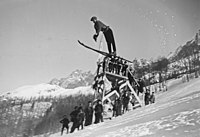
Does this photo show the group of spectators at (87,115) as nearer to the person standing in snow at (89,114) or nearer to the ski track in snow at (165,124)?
the person standing in snow at (89,114)

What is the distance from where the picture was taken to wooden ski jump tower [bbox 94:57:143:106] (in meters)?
5.87

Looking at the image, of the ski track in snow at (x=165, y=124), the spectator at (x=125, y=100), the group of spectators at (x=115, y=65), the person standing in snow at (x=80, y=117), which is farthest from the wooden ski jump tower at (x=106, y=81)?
the ski track in snow at (x=165, y=124)

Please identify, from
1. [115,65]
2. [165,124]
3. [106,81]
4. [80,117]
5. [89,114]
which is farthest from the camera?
[115,65]

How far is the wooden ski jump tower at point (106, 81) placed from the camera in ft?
19.3

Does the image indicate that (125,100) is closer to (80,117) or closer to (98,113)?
(98,113)

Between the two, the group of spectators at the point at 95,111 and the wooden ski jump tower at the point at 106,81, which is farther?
the wooden ski jump tower at the point at 106,81

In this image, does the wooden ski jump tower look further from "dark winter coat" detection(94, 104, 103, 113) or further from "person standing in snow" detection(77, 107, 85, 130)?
"person standing in snow" detection(77, 107, 85, 130)

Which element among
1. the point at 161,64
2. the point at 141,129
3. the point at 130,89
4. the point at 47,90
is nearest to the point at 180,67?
the point at 161,64

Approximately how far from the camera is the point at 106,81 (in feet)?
19.5

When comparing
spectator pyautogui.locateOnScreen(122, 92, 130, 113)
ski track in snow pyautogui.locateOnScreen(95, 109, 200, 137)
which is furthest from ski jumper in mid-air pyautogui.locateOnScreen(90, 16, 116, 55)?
ski track in snow pyautogui.locateOnScreen(95, 109, 200, 137)

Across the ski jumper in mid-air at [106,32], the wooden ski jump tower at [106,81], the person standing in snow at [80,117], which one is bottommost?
the person standing in snow at [80,117]

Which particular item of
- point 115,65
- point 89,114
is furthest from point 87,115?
point 115,65

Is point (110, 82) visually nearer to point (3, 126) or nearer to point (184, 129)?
point (184, 129)

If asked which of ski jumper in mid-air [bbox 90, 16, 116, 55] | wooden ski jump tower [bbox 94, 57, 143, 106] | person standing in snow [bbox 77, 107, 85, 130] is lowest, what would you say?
person standing in snow [bbox 77, 107, 85, 130]
